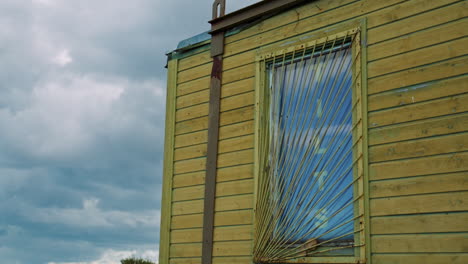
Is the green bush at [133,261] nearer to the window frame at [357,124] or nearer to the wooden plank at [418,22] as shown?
the window frame at [357,124]

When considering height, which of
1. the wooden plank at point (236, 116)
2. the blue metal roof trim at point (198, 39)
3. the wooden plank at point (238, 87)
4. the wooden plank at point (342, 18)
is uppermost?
the blue metal roof trim at point (198, 39)

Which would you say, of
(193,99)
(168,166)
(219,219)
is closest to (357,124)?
(219,219)

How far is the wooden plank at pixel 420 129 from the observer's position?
17.1ft

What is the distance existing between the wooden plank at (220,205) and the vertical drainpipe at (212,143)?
0.45ft

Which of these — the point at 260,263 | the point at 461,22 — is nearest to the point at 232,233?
the point at 260,263

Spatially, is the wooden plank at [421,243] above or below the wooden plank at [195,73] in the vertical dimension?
below

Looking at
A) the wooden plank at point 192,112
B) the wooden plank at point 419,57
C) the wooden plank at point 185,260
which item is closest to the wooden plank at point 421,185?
the wooden plank at point 419,57

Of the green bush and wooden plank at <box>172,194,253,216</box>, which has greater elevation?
wooden plank at <box>172,194,253,216</box>

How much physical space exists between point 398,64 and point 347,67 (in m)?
0.59

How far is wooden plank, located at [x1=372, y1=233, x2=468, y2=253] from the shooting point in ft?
16.4

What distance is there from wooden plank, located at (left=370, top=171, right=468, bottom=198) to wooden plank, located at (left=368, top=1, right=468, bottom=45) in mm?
1484

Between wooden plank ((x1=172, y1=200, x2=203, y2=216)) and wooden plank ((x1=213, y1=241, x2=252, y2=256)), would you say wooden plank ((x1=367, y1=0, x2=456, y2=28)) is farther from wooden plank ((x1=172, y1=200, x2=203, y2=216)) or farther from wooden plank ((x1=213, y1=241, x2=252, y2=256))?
wooden plank ((x1=172, y1=200, x2=203, y2=216))

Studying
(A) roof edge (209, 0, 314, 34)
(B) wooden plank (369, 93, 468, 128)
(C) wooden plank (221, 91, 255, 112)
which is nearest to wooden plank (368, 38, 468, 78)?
(B) wooden plank (369, 93, 468, 128)

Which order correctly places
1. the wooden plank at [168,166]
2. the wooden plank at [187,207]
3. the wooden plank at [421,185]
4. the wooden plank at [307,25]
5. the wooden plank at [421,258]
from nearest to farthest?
1. the wooden plank at [421,258]
2. the wooden plank at [421,185]
3. the wooden plank at [307,25]
4. the wooden plank at [187,207]
5. the wooden plank at [168,166]
